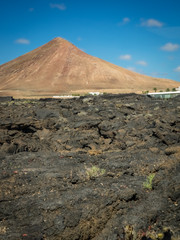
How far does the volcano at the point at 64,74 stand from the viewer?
9044 cm

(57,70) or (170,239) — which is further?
(57,70)

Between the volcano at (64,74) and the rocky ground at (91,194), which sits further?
the volcano at (64,74)

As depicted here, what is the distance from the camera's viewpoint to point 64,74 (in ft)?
331

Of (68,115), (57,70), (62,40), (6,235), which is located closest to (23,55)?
(62,40)

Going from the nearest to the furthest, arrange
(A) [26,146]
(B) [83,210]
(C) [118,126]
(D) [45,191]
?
1. (B) [83,210]
2. (D) [45,191]
3. (A) [26,146]
4. (C) [118,126]

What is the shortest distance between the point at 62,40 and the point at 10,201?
5253 inches

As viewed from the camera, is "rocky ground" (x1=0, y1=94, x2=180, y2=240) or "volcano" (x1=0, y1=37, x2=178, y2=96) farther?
"volcano" (x1=0, y1=37, x2=178, y2=96)

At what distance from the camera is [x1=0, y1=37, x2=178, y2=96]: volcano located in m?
90.4

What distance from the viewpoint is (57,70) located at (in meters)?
103

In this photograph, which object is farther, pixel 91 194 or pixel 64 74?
pixel 64 74

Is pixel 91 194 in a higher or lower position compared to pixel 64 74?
lower

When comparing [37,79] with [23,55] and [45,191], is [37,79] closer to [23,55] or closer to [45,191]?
[23,55]

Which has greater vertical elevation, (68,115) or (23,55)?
(23,55)

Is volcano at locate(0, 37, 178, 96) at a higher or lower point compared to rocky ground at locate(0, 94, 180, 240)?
higher
